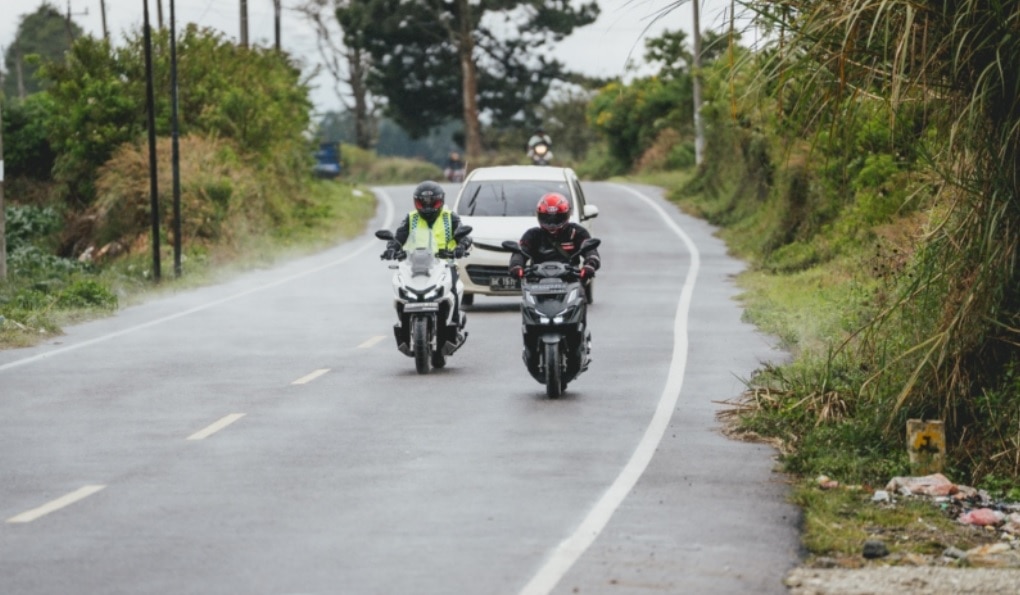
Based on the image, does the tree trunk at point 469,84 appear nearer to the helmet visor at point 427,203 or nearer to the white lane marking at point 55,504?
the helmet visor at point 427,203

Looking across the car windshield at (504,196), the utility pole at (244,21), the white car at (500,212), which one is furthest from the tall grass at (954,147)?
the utility pole at (244,21)

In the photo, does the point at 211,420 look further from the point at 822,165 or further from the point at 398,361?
the point at 822,165

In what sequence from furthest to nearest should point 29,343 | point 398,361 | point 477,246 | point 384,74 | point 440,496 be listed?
point 384,74 < point 477,246 < point 29,343 < point 398,361 < point 440,496

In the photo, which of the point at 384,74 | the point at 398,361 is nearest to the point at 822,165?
the point at 398,361

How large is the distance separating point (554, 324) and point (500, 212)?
10.3 meters

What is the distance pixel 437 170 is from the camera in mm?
88750

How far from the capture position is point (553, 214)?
1650 cm

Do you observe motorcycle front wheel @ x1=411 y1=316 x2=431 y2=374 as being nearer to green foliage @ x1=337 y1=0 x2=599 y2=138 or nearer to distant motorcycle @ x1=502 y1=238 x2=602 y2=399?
distant motorcycle @ x1=502 y1=238 x2=602 y2=399

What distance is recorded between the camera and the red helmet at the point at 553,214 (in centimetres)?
1650

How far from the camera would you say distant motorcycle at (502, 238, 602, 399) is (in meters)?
15.6

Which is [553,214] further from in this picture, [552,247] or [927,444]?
[927,444]

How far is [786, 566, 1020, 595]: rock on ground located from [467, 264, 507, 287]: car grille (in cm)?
1574

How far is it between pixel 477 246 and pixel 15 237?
65.9 ft

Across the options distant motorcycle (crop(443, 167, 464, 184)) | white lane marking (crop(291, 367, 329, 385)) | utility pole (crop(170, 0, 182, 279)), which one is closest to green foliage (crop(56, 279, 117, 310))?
A: utility pole (crop(170, 0, 182, 279))
